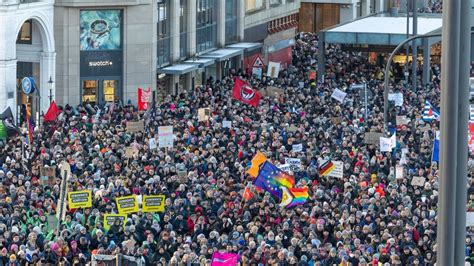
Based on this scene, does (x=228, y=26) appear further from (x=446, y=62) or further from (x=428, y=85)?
(x=446, y=62)

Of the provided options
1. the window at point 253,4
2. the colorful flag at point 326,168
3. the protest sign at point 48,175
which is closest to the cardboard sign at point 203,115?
the protest sign at point 48,175

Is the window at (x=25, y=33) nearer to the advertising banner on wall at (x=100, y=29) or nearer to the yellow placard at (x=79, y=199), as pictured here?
the advertising banner on wall at (x=100, y=29)

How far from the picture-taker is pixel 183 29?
61.2 m

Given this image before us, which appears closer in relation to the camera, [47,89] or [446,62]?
[446,62]

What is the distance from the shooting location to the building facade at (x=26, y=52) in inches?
1967

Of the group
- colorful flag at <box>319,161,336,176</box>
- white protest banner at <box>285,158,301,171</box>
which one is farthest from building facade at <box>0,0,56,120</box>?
colorful flag at <box>319,161,336,176</box>

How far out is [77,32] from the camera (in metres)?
54.9

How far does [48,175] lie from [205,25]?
103 ft

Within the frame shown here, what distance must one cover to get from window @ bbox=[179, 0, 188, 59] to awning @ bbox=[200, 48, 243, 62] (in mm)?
1493

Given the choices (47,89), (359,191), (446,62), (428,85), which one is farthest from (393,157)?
(446,62)

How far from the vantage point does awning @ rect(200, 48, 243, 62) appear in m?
62.6

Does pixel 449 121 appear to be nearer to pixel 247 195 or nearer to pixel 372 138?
pixel 247 195

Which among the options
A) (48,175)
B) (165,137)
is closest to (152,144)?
(165,137)

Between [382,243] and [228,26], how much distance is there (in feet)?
139
